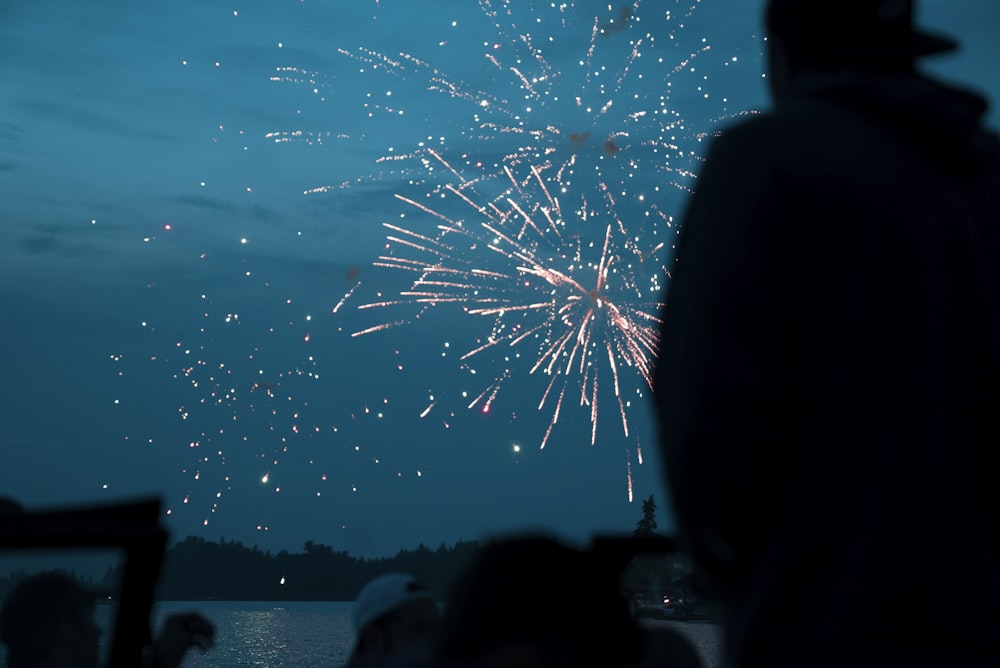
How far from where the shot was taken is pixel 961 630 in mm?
1636

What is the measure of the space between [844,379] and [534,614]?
24.5 inches

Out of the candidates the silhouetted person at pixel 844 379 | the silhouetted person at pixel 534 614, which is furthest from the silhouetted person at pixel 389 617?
the silhouetted person at pixel 844 379

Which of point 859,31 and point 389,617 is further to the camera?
point 389,617

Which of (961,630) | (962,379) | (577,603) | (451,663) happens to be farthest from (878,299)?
(451,663)

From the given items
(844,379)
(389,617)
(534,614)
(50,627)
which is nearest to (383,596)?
(389,617)

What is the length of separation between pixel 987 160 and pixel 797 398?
56 cm

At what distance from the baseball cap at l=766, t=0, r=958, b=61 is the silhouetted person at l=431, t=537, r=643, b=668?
992 millimetres

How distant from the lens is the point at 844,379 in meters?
1.74

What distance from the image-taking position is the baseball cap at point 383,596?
5.04 m

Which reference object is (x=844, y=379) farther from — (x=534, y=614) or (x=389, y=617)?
(x=389, y=617)

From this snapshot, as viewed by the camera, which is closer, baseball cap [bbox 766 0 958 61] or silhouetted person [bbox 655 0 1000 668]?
silhouetted person [bbox 655 0 1000 668]

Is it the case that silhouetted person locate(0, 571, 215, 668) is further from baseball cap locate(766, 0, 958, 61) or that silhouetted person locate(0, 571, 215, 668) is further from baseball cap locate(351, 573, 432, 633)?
baseball cap locate(766, 0, 958, 61)

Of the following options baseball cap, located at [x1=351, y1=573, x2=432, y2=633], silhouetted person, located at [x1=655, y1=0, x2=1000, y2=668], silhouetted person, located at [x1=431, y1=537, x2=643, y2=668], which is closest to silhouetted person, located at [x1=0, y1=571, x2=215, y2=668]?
baseball cap, located at [x1=351, y1=573, x2=432, y2=633]

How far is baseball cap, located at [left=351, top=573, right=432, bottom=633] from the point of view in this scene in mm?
5043
